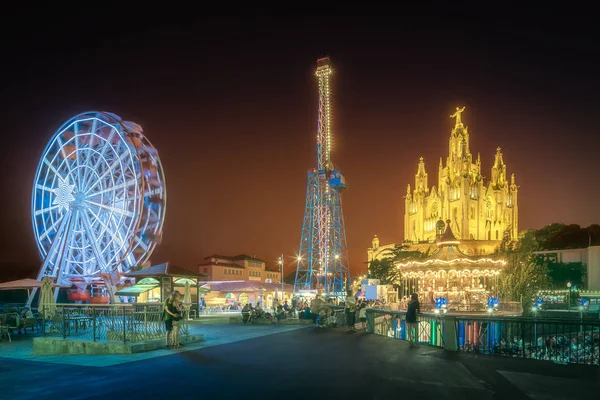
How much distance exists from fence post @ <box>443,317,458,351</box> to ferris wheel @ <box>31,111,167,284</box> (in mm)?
20006

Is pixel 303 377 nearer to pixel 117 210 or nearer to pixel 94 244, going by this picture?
pixel 117 210

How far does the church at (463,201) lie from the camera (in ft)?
348

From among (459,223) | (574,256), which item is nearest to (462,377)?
(574,256)

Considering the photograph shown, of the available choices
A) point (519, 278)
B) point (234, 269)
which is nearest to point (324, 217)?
point (234, 269)

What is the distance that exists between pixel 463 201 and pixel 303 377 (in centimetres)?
10080

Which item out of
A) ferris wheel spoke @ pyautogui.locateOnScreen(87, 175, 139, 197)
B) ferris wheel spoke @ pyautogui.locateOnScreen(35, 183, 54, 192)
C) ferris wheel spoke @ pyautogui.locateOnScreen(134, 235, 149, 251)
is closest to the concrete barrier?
ferris wheel spoke @ pyautogui.locateOnScreen(87, 175, 139, 197)

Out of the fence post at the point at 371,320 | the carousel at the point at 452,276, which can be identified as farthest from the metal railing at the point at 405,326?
the carousel at the point at 452,276

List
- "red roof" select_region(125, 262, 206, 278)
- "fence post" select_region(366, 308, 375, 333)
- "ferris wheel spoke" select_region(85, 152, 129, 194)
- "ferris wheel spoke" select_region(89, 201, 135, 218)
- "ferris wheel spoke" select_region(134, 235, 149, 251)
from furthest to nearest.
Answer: "ferris wheel spoke" select_region(134, 235, 149, 251)
"ferris wheel spoke" select_region(85, 152, 129, 194)
"ferris wheel spoke" select_region(89, 201, 135, 218)
"red roof" select_region(125, 262, 206, 278)
"fence post" select_region(366, 308, 375, 333)

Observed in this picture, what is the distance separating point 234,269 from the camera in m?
84.2

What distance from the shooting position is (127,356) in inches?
507

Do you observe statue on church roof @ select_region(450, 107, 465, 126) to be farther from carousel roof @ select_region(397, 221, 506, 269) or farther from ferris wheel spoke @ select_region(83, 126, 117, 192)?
ferris wheel spoke @ select_region(83, 126, 117, 192)

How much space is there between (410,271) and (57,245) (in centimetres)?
2361

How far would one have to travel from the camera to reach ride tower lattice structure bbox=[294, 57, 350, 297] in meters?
66.4

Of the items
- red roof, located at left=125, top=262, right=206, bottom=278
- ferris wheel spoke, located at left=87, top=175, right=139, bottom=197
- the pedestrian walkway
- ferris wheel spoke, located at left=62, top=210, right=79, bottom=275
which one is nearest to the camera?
the pedestrian walkway
